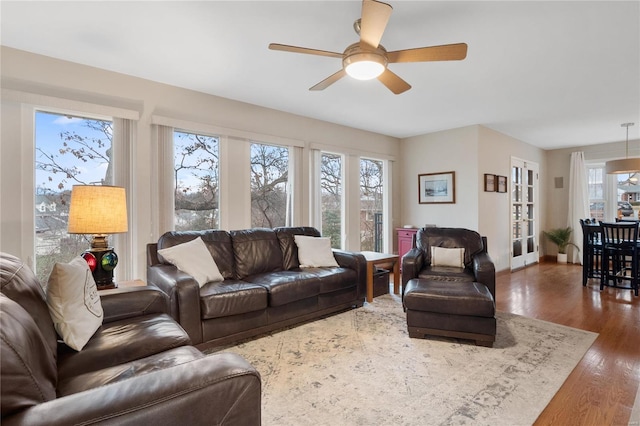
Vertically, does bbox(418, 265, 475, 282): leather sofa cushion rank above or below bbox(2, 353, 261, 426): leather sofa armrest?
below

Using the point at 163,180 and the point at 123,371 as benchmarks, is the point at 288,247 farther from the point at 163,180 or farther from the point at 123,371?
the point at 123,371

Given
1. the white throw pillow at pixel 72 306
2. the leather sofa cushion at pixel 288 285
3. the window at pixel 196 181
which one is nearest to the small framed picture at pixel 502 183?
the leather sofa cushion at pixel 288 285

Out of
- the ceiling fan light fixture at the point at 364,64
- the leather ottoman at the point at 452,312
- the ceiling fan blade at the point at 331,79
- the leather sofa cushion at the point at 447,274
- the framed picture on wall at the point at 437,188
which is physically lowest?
the leather ottoman at the point at 452,312

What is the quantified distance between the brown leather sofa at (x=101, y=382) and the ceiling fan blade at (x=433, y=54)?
6.66ft

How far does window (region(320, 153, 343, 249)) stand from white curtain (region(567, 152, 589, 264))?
5105mm

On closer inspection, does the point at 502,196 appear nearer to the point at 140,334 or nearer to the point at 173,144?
the point at 173,144

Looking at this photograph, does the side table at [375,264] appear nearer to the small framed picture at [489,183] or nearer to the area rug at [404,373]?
the area rug at [404,373]

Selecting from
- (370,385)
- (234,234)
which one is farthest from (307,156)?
(370,385)

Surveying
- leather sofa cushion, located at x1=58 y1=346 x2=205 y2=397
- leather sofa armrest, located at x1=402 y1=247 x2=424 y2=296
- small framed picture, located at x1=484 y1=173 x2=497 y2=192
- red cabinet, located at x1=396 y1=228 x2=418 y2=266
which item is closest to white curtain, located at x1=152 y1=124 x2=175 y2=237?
leather sofa cushion, located at x1=58 y1=346 x2=205 y2=397

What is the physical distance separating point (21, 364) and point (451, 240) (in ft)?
12.6

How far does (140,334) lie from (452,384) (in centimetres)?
190

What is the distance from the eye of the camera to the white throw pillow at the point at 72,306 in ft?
4.98

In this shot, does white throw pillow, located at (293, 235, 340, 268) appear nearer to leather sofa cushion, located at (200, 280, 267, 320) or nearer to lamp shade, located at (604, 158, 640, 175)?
leather sofa cushion, located at (200, 280, 267, 320)

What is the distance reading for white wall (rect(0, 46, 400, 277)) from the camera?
2.59m
